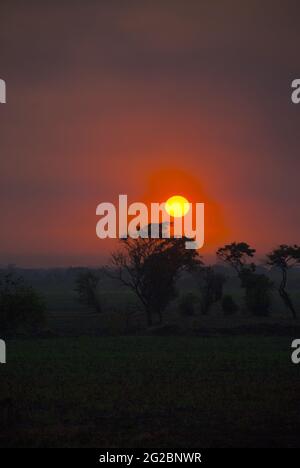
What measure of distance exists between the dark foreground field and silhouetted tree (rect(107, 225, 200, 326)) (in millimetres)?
25814

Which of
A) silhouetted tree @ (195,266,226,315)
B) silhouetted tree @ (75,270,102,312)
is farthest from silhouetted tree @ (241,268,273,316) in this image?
silhouetted tree @ (75,270,102,312)

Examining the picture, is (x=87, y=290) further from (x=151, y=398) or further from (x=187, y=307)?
(x=151, y=398)

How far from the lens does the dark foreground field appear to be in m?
15.9

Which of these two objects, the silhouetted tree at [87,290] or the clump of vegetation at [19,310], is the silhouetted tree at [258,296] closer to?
the silhouetted tree at [87,290]

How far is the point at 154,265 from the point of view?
205 ft

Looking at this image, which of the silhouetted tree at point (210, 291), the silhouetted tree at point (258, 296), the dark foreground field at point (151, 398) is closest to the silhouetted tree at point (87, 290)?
the silhouetted tree at point (210, 291)

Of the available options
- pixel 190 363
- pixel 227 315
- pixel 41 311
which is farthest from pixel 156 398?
pixel 227 315

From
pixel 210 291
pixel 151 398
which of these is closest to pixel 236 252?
pixel 210 291

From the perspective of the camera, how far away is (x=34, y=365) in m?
29.9

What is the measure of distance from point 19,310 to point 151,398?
Answer: 31443 mm

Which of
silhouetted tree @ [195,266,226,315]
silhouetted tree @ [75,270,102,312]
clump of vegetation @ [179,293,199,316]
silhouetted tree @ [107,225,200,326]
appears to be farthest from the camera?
silhouetted tree @ [75,270,102,312]

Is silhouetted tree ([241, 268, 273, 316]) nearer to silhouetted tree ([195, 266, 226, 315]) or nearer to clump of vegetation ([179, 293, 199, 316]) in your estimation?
silhouetted tree ([195, 266, 226, 315])

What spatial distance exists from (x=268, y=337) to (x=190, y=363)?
15999 mm

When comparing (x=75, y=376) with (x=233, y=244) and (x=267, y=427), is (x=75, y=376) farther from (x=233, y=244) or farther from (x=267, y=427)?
(x=233, y=244)
